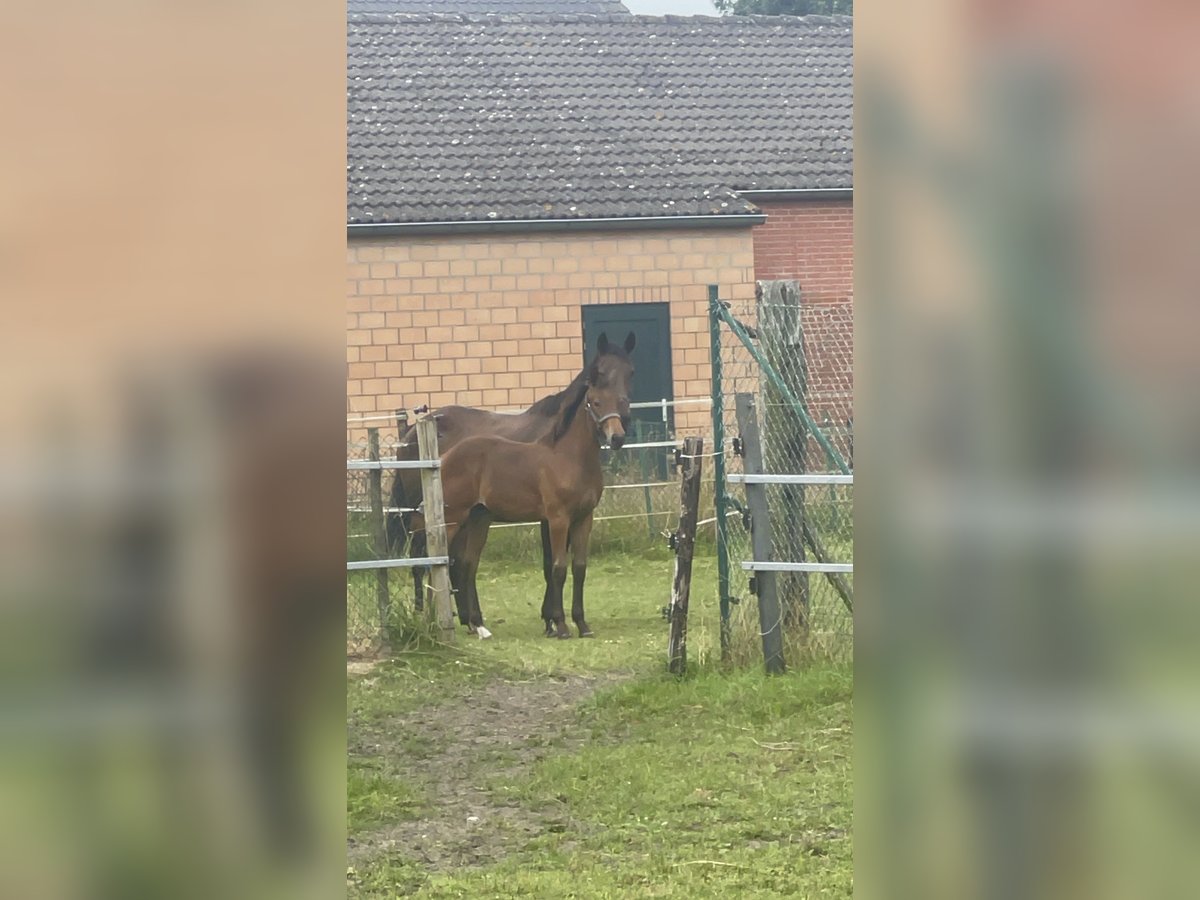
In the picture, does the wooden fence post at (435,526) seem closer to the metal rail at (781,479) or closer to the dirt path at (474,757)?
the dirt path at (474,757)

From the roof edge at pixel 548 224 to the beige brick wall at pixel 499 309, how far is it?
4.0 inches

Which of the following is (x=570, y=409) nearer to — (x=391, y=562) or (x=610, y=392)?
(x=610, y=392)

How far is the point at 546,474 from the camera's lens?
9.68 meters

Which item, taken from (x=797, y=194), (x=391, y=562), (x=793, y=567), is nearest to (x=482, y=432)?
(x=391, y=562)

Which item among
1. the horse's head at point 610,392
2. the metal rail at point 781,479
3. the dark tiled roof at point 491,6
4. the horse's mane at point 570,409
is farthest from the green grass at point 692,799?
the dark tiled roof at point 491,6

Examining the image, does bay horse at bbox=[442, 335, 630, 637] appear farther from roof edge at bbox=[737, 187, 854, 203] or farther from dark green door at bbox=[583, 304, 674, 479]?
roof edge at bbox=[737, 187, 854, 203]

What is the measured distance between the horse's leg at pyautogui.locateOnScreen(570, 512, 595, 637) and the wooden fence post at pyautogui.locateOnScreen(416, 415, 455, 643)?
764 mm

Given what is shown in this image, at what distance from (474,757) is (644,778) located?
2.89 ft

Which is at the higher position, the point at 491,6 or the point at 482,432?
the point at 491,6
